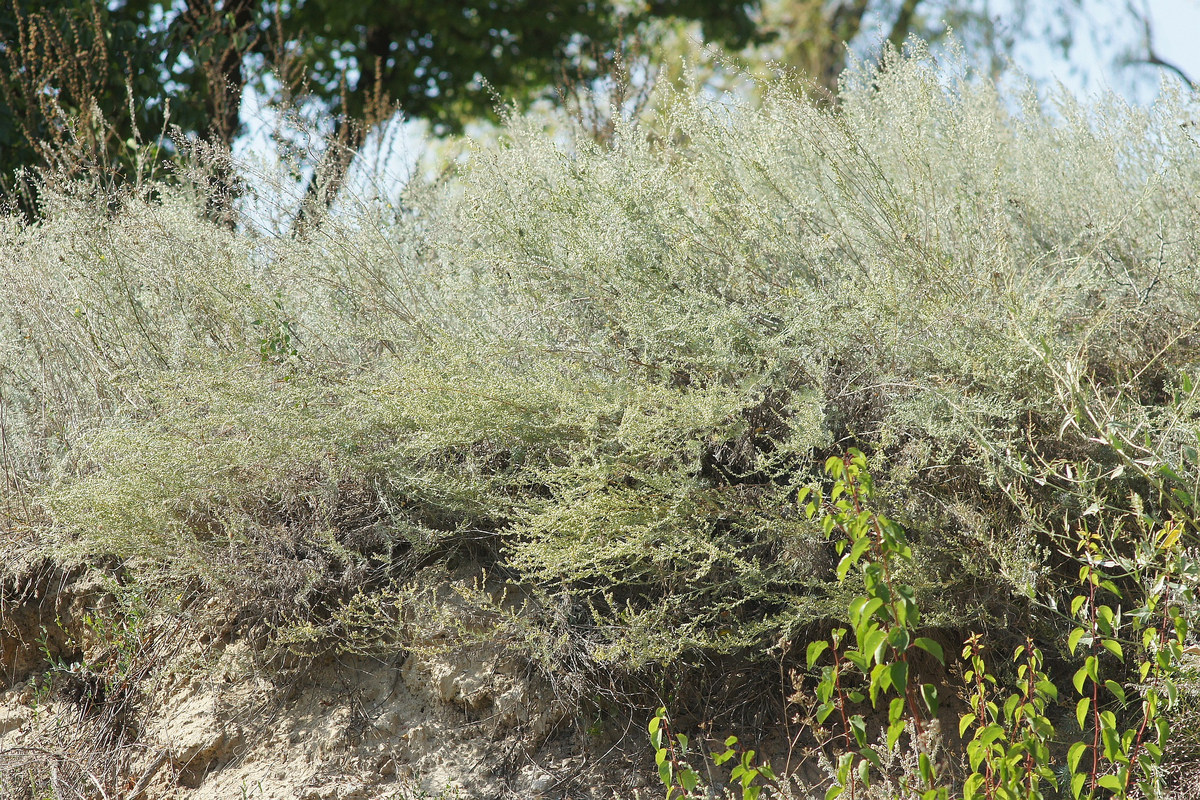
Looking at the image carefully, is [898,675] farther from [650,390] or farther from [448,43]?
[448,43]

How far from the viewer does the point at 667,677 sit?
244 centimetres

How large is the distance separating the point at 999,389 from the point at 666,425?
2.52 ft

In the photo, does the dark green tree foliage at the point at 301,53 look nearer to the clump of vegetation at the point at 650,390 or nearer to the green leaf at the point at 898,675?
the clump of vegetation at the point at 650,390

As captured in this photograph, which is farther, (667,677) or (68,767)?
(68,767)

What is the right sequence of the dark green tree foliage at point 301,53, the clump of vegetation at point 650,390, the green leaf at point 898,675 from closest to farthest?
the green leaf at point 898,675 → the clump of vegetation at point 650,390 → the dark green tree foliage at point 301,53

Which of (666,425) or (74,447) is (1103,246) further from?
(74,447)

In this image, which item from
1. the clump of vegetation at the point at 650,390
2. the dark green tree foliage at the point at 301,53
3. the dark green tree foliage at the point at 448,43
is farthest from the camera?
the dark green tree foliage at the point at 448,43

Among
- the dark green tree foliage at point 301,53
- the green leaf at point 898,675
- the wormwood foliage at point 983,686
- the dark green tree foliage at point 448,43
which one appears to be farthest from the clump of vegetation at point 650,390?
the dark green tree foliage at point 448,43

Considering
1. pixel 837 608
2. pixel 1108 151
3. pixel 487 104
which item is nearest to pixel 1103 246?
pixel 1108 151

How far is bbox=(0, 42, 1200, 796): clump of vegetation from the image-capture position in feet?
7.35

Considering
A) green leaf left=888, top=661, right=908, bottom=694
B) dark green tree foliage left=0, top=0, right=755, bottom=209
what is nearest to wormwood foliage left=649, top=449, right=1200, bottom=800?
green leaf left=888, top=661, right=908, bottom=694

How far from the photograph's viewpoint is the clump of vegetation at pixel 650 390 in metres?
2.24

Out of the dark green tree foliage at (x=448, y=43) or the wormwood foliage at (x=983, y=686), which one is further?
the dark green tree foliage at (x=448, y=43)

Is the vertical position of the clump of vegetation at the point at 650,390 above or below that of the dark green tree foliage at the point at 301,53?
below
